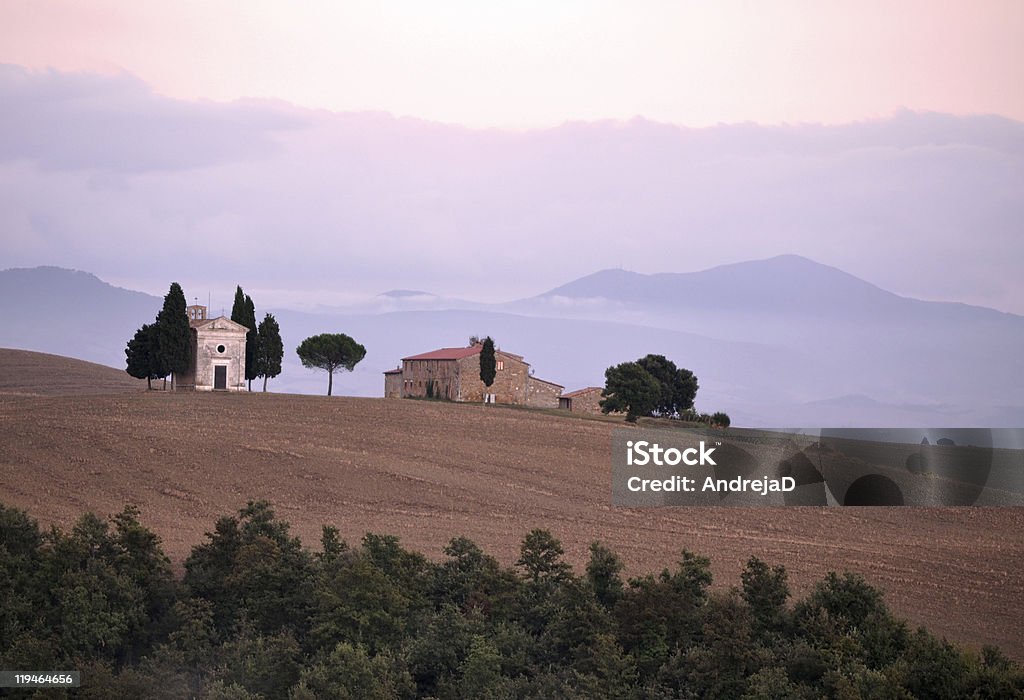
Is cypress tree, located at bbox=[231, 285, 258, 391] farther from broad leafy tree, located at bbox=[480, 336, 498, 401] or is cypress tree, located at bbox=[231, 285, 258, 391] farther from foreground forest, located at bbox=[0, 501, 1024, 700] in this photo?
foreground forest, located at bbox=[0, 501, 1024, 700]

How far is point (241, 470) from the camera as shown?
46531 millimetres

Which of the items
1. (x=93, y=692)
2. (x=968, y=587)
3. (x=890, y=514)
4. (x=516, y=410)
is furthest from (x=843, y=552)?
(x=516, y=410)

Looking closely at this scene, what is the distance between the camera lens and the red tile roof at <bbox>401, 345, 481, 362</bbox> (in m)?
80.8

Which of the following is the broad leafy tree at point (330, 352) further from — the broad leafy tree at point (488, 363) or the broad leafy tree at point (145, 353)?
the broad leafy tree at point (145, 353)

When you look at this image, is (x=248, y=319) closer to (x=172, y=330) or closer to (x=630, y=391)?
(x=172, y=330)

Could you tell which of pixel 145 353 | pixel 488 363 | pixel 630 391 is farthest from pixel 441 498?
pixel 630 391

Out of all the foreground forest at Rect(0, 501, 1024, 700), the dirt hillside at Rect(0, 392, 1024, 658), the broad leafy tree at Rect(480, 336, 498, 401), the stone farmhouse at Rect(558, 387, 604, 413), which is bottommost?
the foreground forest at Rect(0, 501, 1024, 700)

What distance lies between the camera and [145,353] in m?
67.3

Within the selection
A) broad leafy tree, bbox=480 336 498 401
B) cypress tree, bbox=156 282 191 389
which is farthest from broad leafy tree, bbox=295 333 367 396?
cypress tree, bbox=156 282 191 389

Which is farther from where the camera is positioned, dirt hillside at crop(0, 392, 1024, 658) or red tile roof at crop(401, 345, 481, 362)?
red tile roof at crop(401, 345, 481, 362)

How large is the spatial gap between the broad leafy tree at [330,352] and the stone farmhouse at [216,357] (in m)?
12.5

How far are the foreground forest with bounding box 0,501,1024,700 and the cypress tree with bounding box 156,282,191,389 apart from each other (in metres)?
36.0

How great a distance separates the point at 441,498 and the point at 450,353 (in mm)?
39379

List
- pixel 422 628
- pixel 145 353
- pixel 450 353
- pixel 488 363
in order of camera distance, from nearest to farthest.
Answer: pixel 422 628 < pixel 145 353 < pixel 488 363 < pixel 450 353
